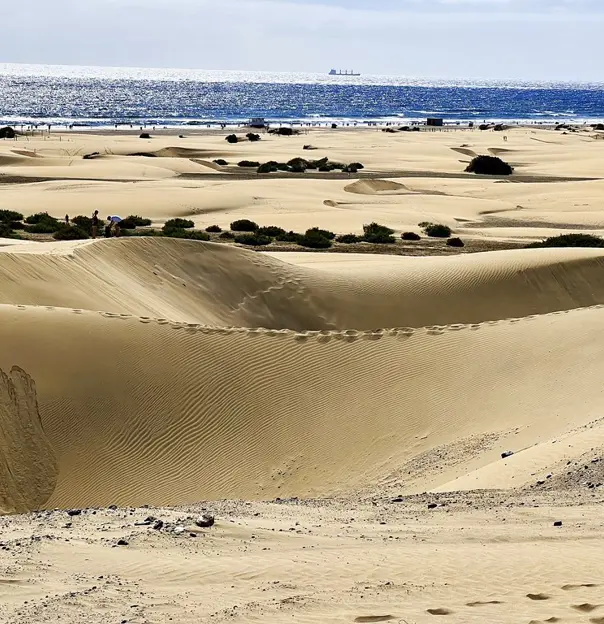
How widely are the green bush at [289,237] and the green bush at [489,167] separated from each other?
2702cm

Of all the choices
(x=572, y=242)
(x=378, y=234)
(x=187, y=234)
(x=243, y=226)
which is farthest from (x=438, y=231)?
(x=187, y=234)

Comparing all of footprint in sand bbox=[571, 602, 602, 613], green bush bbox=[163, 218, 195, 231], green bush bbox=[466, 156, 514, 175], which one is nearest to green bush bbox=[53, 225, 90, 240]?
green bush bbox=[163, 218, 195, 231]

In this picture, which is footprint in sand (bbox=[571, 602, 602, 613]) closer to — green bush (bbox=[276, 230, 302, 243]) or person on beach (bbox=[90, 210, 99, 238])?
person on beach (bbox=[90, 210, 99, 238])

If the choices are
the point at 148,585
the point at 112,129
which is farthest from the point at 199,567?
the point at 112,129

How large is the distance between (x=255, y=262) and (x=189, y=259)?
1.29m

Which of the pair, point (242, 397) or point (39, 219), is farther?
point (39, 219)

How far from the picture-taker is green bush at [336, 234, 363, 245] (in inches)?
1109

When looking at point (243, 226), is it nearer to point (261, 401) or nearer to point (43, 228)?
point (43, 228)

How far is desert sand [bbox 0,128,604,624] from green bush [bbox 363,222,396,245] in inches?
122

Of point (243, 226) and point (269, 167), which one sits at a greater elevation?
point (269, 167)

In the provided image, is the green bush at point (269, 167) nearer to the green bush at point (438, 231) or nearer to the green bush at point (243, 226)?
the green bush at point (438, 231)

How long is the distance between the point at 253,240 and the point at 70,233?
177 inches

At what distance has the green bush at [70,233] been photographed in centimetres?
2589

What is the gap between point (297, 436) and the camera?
11930mm
